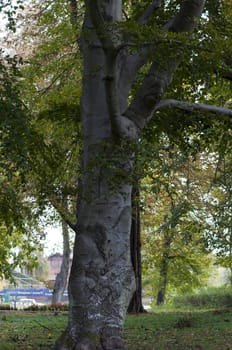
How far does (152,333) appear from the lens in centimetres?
1168

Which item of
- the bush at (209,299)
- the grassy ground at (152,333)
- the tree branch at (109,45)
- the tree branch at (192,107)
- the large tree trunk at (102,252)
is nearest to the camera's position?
the tree branch at (109,45)

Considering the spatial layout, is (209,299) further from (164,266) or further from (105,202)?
(105,202)

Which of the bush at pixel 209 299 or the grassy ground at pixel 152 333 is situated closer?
the grassy ground at pixel 152 333

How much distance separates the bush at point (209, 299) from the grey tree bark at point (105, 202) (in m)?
17.4

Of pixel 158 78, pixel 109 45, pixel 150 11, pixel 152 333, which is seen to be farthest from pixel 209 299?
pixel 109 45

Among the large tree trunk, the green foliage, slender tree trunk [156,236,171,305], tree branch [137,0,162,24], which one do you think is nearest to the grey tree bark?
the large tree trunk

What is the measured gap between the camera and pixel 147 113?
980cm

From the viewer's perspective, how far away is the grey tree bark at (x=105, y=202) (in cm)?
847

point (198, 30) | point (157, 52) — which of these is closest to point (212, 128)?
point (198, 30)

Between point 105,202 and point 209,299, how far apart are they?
65.4 feet

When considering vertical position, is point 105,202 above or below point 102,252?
above

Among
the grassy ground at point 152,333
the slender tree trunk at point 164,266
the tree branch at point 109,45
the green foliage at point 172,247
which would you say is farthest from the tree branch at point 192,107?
the slender tree trunk at point 164,266

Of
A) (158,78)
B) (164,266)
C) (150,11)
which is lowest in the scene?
(164,266)

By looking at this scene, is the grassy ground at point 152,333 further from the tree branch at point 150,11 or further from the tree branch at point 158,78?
the tree branch at point 150,11
